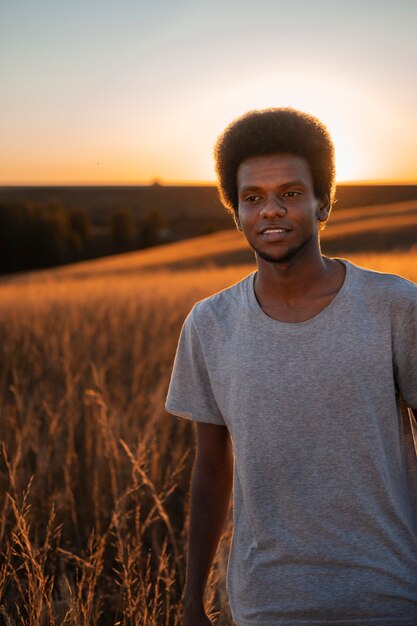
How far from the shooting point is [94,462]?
4.19 meters

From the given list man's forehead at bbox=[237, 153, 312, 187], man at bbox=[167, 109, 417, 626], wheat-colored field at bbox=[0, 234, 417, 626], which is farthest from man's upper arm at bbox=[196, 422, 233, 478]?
man's forehead at bbox=[237, 153, 312, 187]

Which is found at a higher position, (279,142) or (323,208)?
(279,142)

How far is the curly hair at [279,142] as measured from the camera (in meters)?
1.83

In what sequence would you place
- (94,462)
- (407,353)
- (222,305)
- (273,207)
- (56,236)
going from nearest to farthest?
(407,353) < (273,207) < (222,305) < (94,462) < (56,236)

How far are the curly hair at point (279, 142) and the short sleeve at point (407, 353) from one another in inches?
17.5

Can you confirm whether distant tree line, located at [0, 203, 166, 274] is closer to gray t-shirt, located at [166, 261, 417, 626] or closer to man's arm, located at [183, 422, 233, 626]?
man's arm, located at [183, 422, 233, 626]

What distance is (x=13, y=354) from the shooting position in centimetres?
694

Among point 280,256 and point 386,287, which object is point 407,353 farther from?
point 280,256

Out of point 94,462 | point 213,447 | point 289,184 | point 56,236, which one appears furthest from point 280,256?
point 56,236

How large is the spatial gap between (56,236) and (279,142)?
69288mm

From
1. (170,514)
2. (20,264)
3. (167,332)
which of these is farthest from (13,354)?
(20,264)

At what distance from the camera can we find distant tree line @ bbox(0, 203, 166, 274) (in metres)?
67.6

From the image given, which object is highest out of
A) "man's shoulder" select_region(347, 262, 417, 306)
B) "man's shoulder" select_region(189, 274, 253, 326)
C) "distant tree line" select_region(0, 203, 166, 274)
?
"man's shoulder" select_region(347, 262, 417, 306)

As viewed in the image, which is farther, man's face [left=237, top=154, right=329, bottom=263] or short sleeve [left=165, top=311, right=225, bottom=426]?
short sleeve [left=165, top=311, right=225, bottom=426]
